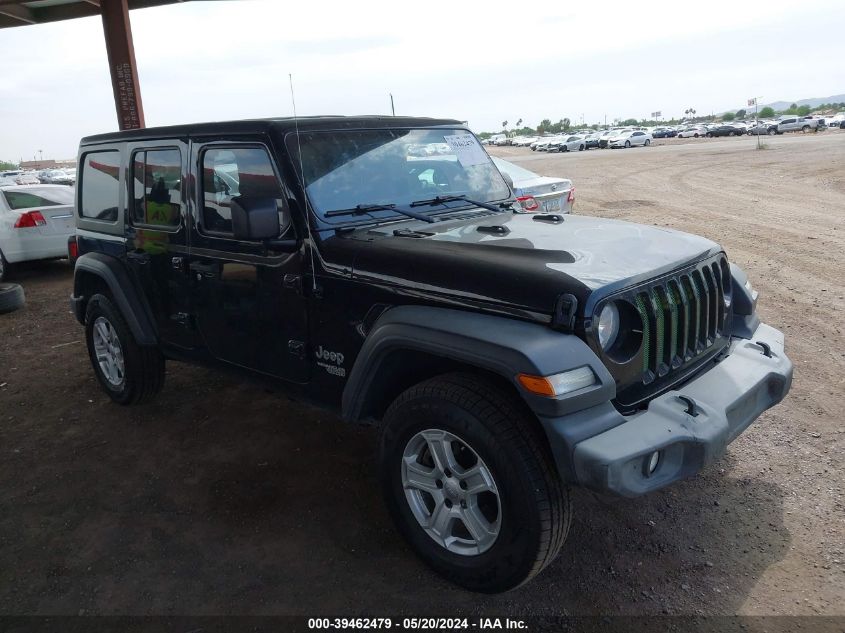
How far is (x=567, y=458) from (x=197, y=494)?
7.59ft

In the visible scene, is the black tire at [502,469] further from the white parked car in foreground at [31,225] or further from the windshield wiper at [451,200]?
the white parked car in foreground at [31,225]

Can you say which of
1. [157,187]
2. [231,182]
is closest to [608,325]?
[231,182]

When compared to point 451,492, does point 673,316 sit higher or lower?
higher

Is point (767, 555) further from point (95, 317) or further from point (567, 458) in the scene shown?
point (95, 317)

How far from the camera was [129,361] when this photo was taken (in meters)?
4.57

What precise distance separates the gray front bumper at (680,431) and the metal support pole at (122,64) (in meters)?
10.2

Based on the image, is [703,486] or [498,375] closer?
[498,375]

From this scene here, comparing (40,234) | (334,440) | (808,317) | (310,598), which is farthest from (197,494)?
(40,234)

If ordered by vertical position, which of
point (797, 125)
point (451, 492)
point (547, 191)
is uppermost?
point (797, 125)

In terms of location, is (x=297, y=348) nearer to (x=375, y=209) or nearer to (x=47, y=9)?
(x=375, y=209)

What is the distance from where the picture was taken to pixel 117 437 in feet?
14.7

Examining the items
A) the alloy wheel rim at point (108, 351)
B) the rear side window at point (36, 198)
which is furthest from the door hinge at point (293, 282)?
the rear side window at point (36, 198)

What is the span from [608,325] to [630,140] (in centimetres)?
4994

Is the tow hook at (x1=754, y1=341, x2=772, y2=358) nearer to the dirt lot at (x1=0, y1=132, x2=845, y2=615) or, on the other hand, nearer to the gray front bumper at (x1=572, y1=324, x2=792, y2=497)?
the gray front bumper at (x1=572, y1=324, x2=792, y2=497)
